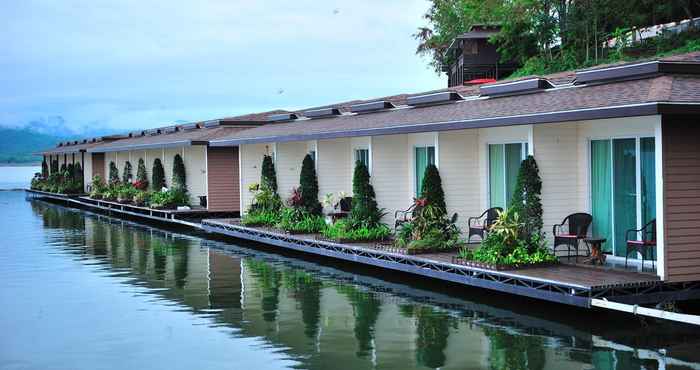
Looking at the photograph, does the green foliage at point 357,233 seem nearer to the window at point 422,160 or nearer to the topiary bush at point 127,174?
the window at point 422,160

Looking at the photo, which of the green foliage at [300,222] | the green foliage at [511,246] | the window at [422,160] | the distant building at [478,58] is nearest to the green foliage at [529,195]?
the green foliage at [511,246]

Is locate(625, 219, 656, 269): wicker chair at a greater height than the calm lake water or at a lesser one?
greater

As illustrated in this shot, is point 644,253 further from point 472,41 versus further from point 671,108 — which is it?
point 472,41

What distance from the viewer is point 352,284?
1551 centimetres

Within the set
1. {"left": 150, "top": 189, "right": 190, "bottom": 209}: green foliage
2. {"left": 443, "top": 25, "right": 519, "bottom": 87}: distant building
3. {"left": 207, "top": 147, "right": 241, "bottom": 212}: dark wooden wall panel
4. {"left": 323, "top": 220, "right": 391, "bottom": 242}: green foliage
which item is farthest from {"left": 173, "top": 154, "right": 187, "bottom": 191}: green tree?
{"left": 443, "top": 25, "right": 519, "bottom": 87}: distant building

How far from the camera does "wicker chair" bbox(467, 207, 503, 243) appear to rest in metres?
15.4

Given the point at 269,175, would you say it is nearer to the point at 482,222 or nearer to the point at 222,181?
the point at 222,181

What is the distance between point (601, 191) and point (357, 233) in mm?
5506

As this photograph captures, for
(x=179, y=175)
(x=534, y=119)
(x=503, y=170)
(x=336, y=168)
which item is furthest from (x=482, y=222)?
(x=179, y=175)

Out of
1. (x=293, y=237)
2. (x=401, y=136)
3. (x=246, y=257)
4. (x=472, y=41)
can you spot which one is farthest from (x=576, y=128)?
(x=472, y=41)

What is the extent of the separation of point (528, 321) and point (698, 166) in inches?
118

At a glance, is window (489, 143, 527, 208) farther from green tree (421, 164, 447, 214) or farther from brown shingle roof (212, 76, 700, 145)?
green tree (421, 164, 447, 214)

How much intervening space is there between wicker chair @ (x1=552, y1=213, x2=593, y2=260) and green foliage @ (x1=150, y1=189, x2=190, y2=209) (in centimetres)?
1829

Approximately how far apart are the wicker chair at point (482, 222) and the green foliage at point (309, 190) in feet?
17.4
